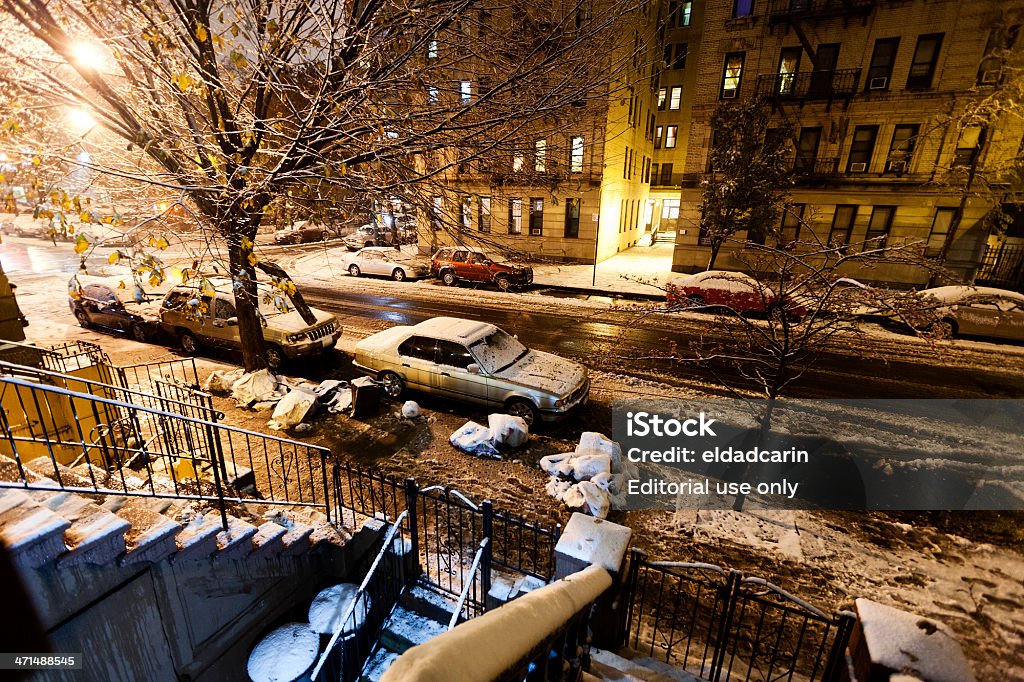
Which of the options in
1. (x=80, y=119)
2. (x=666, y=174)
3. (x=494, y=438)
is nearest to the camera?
(x=80, y=119)

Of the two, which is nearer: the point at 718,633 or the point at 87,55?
the point at 718,633

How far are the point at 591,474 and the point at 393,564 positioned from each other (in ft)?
10.8

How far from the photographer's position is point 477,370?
8.60m

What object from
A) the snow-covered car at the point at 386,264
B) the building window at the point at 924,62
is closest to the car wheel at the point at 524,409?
the snow-covered car at the point at 386,264

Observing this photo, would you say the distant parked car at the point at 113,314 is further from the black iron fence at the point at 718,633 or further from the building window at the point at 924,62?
the building window at the point at 924,62

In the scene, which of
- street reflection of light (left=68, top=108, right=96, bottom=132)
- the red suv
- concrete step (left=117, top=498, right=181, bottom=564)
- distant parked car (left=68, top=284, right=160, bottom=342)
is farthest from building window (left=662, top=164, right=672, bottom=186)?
concrete step (left=117, top=498, right=181, bottom=564)

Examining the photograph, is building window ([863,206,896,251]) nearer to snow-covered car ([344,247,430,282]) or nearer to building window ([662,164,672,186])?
building window ([662,164,672,186])

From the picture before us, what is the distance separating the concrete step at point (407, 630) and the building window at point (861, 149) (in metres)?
25.6

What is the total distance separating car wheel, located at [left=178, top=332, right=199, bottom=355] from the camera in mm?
12055

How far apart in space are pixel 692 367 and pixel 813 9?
1921 centimetres

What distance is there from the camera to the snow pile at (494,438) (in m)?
7.79

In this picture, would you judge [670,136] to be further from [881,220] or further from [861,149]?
[881,220]

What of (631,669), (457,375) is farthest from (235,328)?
(631,669)

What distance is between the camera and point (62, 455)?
713 cm
